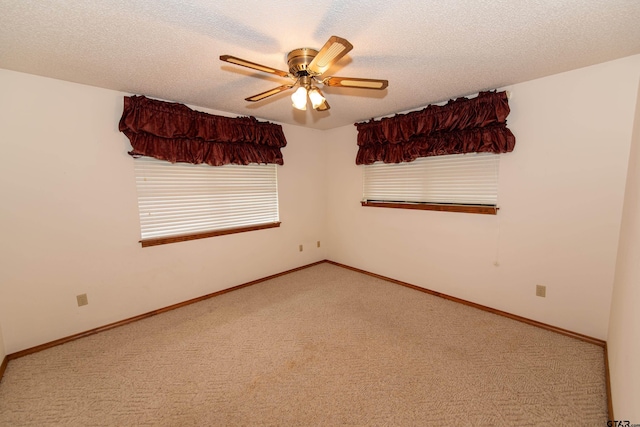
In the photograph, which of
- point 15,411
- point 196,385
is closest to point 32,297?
point 15,411

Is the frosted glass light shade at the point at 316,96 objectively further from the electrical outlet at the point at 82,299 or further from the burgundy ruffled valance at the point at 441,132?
the electrical outlet at the point at 82,299

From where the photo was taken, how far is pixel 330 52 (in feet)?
4.39

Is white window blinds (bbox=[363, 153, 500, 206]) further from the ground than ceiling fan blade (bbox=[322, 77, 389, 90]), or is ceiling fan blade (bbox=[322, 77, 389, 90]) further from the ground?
ceiling fan blade (bbox=[322, 77, 389, 90])

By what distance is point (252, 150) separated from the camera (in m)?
3.40

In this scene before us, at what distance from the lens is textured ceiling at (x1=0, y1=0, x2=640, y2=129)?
4.49 ft

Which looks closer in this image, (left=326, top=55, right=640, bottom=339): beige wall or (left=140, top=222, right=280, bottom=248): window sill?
(left=326, top=55, right=640, bottom=339): beige wall

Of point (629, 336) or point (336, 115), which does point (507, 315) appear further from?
point (336, 115)

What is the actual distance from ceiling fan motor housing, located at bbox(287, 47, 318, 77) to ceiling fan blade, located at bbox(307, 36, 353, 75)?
0.70 ft

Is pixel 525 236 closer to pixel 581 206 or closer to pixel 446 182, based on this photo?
pixel 581 206

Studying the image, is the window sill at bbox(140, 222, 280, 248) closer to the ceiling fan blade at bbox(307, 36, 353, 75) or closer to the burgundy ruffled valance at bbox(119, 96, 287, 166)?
the burgundy ruffled valance at bbox(119, 96, 287, 166)

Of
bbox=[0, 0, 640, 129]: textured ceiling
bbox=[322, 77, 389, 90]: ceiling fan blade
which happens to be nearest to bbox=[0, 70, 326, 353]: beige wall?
bbox=[0, 0, 640, 129]: textured ceiling

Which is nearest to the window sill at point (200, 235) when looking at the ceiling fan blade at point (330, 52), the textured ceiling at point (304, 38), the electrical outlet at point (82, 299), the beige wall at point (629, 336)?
the electrical outlet at point (82, 299)

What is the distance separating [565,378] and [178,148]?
3.93 m

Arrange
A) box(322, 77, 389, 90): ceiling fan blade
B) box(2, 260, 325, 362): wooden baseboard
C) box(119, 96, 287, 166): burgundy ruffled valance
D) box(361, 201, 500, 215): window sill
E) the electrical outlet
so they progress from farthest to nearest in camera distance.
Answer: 1. box(361, 201, 500, 215): window sill
2. box(119, 96, 287, 166): burgundy ruffled valance
3. the electrical outlet
4. box(2, 260, 325, 362): wooden baseboard
5. box(322, 77, 389, 90): ceiling fan blade
